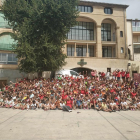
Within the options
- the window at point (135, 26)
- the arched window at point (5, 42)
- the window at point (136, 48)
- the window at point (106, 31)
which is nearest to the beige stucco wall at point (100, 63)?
the window at point (106, 31)

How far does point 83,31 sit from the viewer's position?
84.7 feet

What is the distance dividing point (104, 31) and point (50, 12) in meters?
14.4

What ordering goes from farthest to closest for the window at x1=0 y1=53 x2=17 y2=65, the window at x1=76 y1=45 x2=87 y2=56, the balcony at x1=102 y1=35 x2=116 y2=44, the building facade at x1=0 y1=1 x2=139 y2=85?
the window at x1=76 y1=45 x2=87 y2=56
the balcony at x1=102 y1=35 x2=116 y2=44
the building facade at x1=0 y1=1 x2=139 y2=85
the window at x1=0 y1=53 x2=17 y2=65

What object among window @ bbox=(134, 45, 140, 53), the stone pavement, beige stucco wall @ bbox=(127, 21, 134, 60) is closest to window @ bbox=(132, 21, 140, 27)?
beige stucco wall @ bbox=(127, 21, 134, 60)

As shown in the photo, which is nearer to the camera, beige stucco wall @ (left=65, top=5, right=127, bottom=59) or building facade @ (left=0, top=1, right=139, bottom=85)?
building facade @ (left=0, top=1, right=139, bottom=85)

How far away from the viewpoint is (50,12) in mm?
15078

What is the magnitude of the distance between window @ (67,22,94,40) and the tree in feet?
28.2

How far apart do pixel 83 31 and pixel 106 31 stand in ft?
15.1

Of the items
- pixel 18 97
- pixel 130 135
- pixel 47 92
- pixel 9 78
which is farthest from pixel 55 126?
pixel 9 78

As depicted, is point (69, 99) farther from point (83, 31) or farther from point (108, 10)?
point (108, 10)

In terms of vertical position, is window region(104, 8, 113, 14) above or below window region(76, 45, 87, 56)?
above

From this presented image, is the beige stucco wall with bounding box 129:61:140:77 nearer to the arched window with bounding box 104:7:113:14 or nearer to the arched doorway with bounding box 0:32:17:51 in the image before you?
the arched window with bounding box 104:7:113:14

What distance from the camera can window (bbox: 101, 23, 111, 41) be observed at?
2624 cm

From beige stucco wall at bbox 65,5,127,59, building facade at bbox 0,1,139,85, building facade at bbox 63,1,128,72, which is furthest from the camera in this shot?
beige stucco wall at bbox 65,5,127,59
